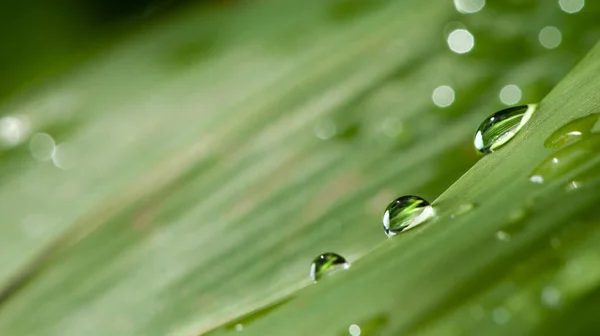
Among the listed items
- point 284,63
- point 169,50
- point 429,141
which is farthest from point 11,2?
point 429,141

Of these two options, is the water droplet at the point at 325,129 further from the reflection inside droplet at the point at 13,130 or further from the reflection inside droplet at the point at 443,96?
the reflection inside droplet at the point at 13,130

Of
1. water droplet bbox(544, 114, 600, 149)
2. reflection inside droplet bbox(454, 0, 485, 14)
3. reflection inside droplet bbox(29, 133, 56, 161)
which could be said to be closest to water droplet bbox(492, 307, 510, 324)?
water droplet bbox(544, 114, 600, 149)

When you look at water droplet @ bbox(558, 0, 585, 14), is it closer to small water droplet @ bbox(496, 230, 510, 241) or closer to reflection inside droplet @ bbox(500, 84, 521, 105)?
reflection inside droplet @ bbox(500, 84, 521, 105)

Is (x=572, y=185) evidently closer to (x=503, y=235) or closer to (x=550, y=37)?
(x=503, y=235)

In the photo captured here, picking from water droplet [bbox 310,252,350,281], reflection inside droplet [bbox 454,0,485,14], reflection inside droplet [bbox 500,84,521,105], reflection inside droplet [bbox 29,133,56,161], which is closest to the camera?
water droplet [bbox 310,252,350,281]

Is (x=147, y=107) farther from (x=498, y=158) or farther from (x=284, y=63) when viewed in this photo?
(x=498, y=158)

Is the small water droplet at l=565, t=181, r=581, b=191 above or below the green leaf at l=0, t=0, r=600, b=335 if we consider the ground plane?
below

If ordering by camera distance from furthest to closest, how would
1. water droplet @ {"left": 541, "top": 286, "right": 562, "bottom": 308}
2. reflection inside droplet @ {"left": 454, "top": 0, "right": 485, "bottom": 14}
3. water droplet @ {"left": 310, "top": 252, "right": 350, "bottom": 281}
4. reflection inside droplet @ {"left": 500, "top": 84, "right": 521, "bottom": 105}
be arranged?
reflection inside droplet @ {"left": 454, "top": 0, "right": 485, "bottom": 14} → reflection inside droplet @ {"left": 500, "top": 84, "right": 521, "bottom": 105} → water droplet @ {"left": 310, "top": 252, "right": 350, "bottom": 281} → water droplet @ {"left": 541, "top": 286, "right": 562, "bottom": 308}

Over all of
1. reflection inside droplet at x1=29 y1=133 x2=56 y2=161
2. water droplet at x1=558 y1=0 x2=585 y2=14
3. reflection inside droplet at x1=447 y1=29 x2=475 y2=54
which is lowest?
water droplet at x1=558 y1=0 x2=585 y2=14
